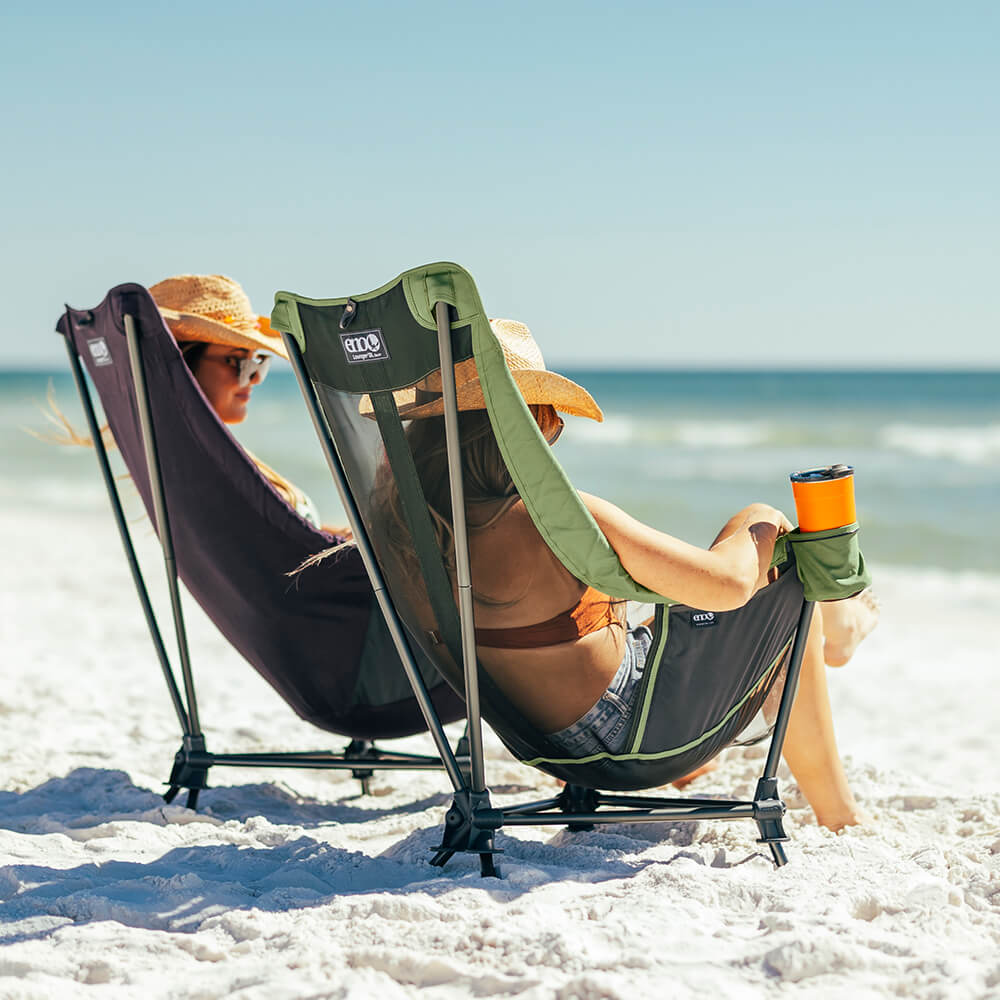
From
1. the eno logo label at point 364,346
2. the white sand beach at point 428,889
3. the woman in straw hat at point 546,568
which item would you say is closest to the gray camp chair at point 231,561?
→ the white sand beach at point 428,889

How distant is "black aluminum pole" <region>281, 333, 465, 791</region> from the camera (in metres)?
2.20

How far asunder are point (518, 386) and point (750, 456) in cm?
1912

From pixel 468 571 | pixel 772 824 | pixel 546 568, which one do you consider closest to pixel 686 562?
pixel 546 568

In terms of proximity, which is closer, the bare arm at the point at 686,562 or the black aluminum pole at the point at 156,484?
the bare arm at the point at 686,562

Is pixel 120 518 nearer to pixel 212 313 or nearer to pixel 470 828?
pixel 212 313

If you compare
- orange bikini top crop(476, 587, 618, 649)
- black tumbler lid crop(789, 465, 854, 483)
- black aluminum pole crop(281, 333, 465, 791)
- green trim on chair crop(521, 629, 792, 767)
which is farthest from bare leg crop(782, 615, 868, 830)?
black aluminum pole crop(281, 333, 465, 791)

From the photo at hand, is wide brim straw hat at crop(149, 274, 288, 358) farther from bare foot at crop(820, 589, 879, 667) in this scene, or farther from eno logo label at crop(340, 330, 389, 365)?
bare foot at crop(820, 589, 879, 667)

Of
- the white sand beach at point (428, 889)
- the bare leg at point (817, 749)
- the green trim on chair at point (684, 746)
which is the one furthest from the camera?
the bare leg at point (817, 749)

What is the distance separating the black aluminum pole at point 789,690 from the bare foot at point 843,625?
1.25 feet

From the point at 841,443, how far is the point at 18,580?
60.1 feet

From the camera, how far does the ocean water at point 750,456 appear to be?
38.4 ft

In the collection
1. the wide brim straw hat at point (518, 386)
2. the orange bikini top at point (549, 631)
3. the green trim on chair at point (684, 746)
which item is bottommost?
the green trim on chair at point (684, 746)

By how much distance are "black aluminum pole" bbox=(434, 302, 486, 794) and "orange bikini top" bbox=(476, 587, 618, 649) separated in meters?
0.06

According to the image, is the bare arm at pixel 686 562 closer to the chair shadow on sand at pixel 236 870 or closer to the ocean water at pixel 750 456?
the chair shadow on sand at pixel 236 870
